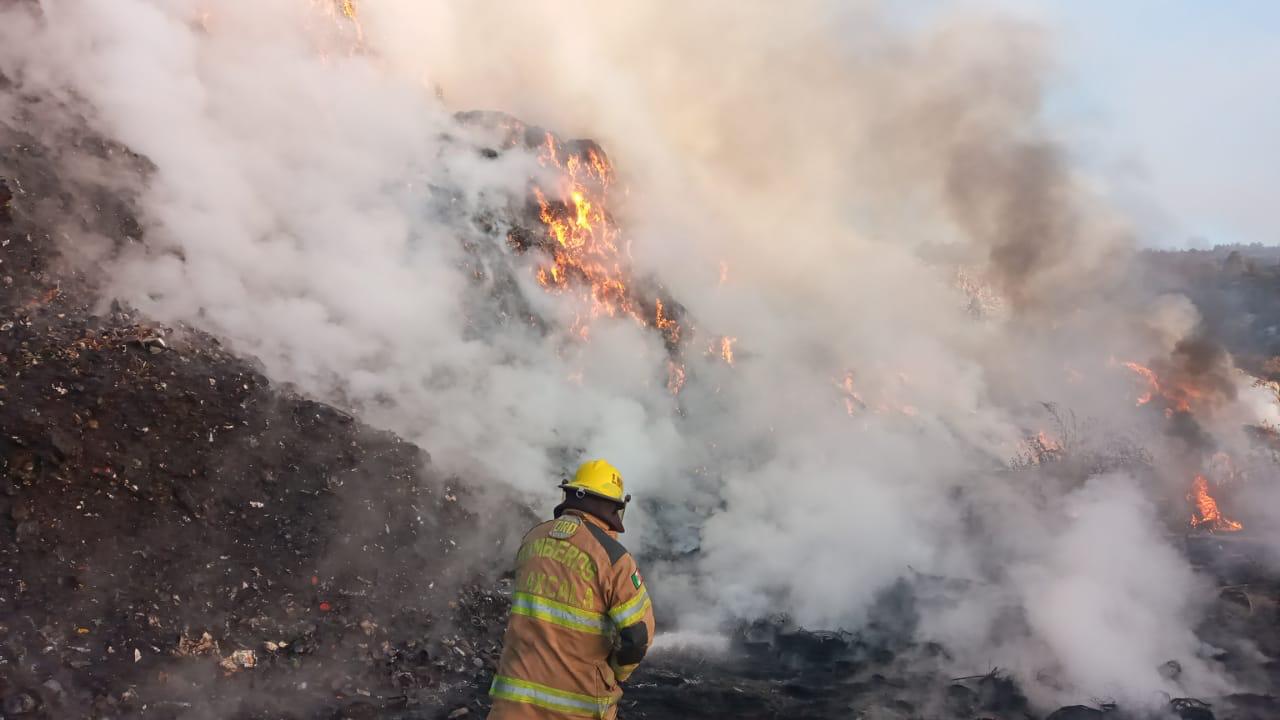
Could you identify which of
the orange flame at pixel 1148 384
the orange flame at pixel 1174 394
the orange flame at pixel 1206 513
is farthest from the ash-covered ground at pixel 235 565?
the orange flame at pixel 1148 384

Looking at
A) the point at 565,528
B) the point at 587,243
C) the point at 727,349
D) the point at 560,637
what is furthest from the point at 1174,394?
the point at 560,637

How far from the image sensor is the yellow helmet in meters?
3.53

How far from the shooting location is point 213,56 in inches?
482

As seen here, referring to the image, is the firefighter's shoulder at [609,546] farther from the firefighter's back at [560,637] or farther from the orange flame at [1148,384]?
the orange flame at [1148,384]

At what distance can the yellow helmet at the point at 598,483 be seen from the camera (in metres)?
3.53

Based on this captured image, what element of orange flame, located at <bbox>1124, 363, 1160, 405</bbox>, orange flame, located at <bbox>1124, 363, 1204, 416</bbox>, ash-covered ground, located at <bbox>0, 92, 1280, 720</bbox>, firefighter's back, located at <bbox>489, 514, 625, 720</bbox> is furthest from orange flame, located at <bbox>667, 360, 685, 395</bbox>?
orange flame, located at <bbox>1124, 363, 1160, 405</bbox>

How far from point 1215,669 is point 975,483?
359 inches

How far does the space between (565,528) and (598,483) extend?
11.3 inches

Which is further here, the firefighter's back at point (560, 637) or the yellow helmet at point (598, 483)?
the yellow helmet at point (598, 483)

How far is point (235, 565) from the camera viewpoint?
712cm

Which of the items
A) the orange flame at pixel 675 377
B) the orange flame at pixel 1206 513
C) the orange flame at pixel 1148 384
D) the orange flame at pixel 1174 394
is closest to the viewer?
the orange flame at pixel 1206 513

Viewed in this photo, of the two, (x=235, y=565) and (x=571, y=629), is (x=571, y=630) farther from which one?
(x=235, y=565)

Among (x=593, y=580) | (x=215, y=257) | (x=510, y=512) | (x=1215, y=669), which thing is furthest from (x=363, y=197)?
(x=1215, y=669)

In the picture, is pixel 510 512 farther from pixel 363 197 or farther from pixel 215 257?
pixel 363 197
